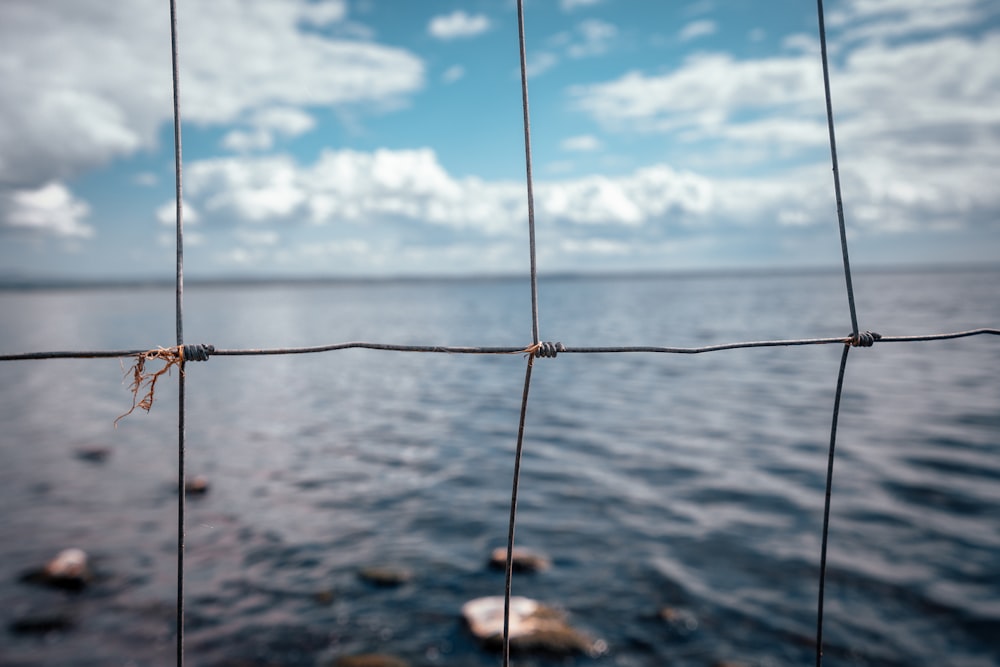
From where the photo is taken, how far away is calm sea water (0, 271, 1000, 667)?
9.01 metres

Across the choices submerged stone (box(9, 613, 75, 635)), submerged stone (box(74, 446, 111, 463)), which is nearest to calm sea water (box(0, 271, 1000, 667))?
submerged stone (box(9, 613, 75, 635))

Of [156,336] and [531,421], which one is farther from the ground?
[156,336]

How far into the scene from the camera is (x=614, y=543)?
1177 cm

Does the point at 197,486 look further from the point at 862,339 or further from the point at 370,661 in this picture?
the point at 862,339

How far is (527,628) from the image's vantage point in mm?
8641

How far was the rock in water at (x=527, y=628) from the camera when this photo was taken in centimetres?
842

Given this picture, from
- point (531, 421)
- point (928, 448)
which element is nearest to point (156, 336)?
point (531, 421)

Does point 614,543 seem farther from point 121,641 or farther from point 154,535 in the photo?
point 154,535

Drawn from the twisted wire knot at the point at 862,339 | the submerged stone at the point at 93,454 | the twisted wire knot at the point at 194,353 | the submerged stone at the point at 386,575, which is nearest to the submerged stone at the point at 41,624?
the submerged stone at the point at 386,575

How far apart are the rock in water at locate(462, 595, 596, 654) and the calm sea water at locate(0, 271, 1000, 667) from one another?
21 cm

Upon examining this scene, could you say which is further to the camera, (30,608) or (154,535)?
(154,535)

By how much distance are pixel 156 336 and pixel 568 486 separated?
5957cm

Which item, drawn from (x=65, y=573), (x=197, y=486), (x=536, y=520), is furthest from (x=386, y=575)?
(x=197, y=486)

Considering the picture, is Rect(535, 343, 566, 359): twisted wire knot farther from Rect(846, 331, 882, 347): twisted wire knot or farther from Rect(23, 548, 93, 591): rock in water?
Rect(23, 548, 93, 591): rock in water
